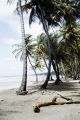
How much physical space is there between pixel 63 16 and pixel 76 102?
2051cm

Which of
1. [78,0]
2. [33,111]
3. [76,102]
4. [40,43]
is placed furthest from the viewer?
[40,43]

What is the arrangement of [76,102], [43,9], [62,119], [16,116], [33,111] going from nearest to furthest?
[62,119] < [16,116] < [33,111] < [76,102] < [43,9]

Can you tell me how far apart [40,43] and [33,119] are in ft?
129

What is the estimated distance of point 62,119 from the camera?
11898 mm

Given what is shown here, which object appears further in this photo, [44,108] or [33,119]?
[44,108]

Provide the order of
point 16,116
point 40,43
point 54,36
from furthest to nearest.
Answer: point 40,43 → point 54,36 → point 16,116

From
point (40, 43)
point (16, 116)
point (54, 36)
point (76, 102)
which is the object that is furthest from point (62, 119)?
point (40, 43)

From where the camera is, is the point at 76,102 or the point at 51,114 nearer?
the point at 51,114

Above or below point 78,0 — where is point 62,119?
below

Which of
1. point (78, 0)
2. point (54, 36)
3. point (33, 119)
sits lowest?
point (33, 119)

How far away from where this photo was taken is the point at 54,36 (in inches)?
1642

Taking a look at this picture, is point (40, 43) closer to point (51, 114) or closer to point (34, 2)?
point (34, 2)

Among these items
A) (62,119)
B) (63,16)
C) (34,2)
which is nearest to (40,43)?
(63,16)

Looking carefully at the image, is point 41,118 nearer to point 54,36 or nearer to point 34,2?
point 34,2
